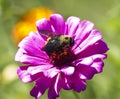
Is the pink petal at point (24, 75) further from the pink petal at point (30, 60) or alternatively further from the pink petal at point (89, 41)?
the pink petal at point (89, 41)

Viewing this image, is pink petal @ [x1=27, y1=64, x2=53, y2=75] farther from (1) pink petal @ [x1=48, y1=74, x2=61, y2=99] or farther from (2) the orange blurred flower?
(2) the orange blurred flower

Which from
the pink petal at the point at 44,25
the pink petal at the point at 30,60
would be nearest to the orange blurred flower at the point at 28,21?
→ the pink petal at the point at 44,25

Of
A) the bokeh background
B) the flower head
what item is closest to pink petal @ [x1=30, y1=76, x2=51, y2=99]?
the flower head

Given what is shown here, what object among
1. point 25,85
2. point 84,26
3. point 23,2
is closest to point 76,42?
point 84,26

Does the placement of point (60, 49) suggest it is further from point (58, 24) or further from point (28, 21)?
point (28, 21)

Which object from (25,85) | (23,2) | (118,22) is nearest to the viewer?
(118,22)

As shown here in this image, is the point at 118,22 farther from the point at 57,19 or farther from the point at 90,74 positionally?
the point at 90,74

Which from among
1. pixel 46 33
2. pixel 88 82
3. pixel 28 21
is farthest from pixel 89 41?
pixel 28 21
